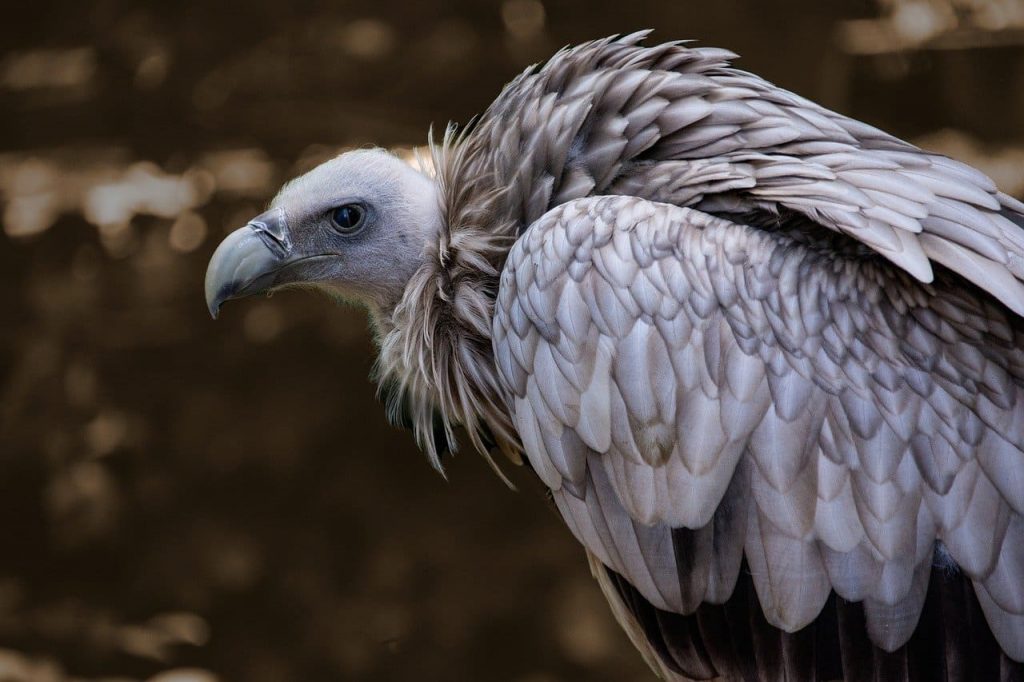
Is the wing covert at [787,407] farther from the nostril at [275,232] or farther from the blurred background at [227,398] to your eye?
the blurred background at [227,398]

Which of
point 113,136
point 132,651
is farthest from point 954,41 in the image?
point 132,651

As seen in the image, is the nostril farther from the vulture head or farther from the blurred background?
the blurred background

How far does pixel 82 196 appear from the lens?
11.9 ft

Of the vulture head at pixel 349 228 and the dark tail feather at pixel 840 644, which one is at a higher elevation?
the vulture head at pixel 349 228

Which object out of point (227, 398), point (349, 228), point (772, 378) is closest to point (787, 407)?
point (772, 378)

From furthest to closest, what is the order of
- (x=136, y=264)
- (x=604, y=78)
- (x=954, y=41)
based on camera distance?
(x=136, y=264)
(x=954, y=41)
(x=604, y=78)

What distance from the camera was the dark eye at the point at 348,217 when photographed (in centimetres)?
220

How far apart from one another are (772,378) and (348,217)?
93 cm

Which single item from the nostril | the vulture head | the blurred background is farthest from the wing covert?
the blurred background

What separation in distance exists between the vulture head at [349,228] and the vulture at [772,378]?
0.25 metres

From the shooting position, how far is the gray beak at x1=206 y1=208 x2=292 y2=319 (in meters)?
2.11

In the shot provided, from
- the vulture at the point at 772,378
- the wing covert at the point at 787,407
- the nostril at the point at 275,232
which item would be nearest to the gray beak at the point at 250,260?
the nostril at the point at 275,232

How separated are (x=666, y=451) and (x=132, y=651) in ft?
8.53

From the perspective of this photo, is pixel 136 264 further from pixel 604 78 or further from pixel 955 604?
pixel 955 604
